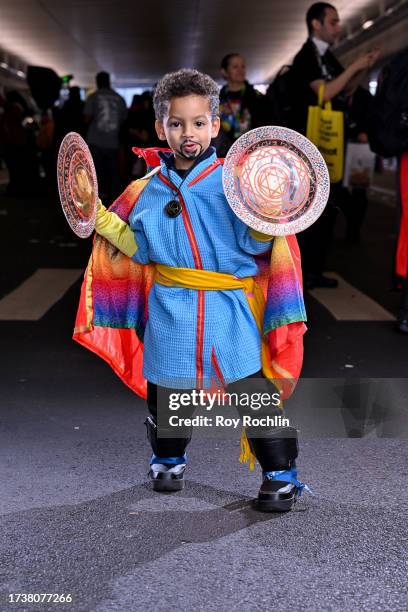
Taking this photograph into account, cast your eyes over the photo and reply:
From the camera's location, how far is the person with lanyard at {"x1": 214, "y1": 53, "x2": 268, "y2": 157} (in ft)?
26.1

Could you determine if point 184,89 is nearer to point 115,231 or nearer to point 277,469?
point 115,231

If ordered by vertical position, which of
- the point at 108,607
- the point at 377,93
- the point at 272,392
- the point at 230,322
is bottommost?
the point at 108,607

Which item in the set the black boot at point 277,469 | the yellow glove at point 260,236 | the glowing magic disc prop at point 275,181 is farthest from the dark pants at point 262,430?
the glowing magic disc prop at point 275,181

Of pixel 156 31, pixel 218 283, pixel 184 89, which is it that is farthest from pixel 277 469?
pixel 156 31

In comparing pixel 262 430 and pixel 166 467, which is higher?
pixel 262 430

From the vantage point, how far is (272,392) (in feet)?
11.3

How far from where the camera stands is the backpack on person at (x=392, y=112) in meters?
6.30

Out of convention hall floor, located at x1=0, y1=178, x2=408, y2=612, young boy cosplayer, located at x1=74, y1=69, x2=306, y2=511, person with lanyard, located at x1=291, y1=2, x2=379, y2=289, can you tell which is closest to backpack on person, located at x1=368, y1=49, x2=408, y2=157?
person with lanyard, located at x1=291, y1=2, x2=379, y2=289

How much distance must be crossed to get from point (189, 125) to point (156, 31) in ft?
112

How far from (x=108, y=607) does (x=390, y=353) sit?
3.51 m

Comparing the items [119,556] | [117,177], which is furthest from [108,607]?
[117,177]

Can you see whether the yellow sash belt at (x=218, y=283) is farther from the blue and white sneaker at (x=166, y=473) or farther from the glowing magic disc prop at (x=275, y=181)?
the blue and white sneaker at (x=166, y=473)

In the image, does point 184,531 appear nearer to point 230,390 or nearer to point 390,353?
point 230,390

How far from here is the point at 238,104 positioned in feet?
26.8
